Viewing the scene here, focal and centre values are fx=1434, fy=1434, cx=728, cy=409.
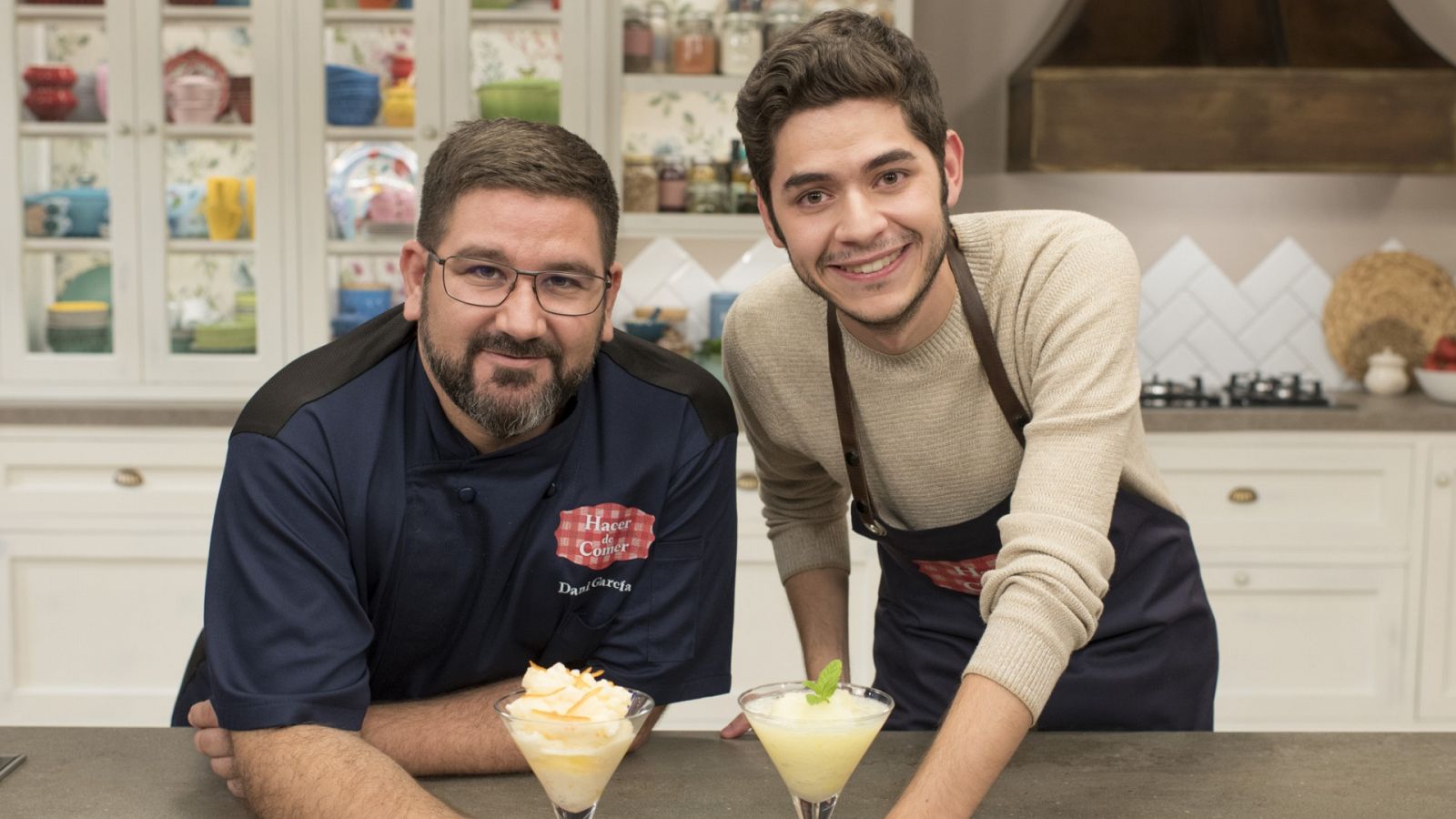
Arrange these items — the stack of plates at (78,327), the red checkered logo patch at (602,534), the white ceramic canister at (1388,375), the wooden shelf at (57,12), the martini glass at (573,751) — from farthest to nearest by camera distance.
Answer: the white ceramic canister at (1388,375), the stack of plates at (78,327), the wooden shelf at (57,12), the red checkered logo patch at (602,534), the martini glass at (573,751)

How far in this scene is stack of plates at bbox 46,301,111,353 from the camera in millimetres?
3822

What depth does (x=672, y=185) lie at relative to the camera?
3.87 meters

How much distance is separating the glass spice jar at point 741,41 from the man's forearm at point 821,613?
2032mm

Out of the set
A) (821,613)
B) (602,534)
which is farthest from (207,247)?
(602,534)

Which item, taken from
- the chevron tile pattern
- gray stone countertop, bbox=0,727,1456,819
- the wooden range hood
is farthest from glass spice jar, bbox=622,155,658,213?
gray stone countertop, bbox=0,727,1456,819

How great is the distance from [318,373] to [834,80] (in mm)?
674

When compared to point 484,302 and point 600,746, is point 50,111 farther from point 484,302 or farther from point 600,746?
point 600,746

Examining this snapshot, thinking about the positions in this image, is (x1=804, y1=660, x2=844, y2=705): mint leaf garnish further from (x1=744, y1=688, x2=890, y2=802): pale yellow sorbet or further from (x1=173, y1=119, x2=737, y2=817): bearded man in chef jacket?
(x1=173, y1=119, x2=737, y2=817): bearded man in chef jacket

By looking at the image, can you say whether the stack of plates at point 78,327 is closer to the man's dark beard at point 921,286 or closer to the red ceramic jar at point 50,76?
the red ceramic jar at point 50,76

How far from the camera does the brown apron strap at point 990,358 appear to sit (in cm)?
177

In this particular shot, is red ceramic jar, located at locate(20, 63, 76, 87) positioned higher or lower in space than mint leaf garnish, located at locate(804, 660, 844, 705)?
higher

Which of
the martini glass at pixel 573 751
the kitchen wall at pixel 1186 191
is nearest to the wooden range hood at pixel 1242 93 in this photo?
the kitchen wall at pixel 1186 191

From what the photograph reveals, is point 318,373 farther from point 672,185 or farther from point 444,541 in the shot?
point 672,185

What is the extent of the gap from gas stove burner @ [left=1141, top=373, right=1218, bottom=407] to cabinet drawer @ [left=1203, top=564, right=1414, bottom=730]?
437mm
